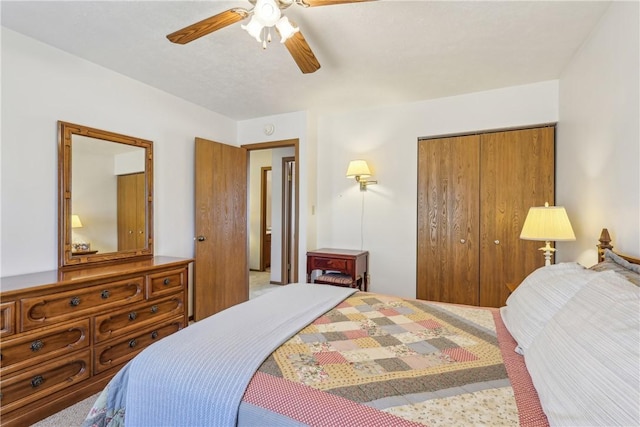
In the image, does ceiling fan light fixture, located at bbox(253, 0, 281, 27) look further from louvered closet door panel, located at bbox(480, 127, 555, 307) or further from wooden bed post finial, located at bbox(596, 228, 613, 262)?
louvered closet door panel, located at bbox(480, 127, 555, 307)

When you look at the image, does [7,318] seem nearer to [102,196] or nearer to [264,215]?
[102,196]

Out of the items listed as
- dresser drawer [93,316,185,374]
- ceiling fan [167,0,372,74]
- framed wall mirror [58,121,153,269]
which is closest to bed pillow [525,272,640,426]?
ceiling fan [167,0,372,74]

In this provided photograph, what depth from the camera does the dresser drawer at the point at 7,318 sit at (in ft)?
5.43

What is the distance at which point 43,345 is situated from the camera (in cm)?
183

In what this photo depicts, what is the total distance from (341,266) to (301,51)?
226 centimetres

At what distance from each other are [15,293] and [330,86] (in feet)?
9.13

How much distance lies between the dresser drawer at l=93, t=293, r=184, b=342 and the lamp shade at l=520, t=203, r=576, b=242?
2.90 metres

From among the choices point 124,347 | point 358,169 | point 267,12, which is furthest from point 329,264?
point 267,12

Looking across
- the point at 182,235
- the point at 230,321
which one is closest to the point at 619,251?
the point at 230,321

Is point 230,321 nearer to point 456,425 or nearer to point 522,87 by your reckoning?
point 456,425

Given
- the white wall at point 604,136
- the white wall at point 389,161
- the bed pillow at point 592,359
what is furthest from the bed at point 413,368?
the white wall at point 389,161

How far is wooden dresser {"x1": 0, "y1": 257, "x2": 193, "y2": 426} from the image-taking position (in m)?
1.71

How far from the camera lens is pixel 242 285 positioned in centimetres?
396

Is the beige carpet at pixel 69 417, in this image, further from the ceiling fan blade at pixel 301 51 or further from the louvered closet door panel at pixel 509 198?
the louvered closet door panel at pixel 509 198
